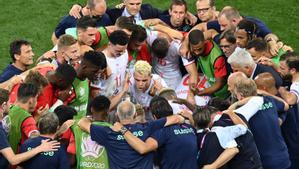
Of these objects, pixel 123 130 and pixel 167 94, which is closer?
pixel 123 130

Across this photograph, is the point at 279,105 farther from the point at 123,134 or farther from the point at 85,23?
the point at 85,23

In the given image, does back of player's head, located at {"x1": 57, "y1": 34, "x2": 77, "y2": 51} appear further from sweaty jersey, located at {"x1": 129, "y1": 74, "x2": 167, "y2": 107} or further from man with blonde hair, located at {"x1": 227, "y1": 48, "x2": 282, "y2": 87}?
man with blonde hair, located at {"x1": 227, "y1": 48, "x2": 282, "y2": 87}

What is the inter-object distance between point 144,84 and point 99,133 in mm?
1713

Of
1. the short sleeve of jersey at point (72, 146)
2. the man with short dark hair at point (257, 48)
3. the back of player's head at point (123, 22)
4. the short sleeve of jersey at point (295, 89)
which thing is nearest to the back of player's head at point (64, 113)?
the short sleeve of jersey at point (72, 146)

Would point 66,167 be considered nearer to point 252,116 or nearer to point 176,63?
point 252,116

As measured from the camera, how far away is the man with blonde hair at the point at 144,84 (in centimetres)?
887

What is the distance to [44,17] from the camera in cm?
1412

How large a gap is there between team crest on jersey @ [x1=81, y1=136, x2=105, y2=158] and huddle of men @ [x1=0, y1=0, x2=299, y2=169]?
0.04ft

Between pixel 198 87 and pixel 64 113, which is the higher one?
pixel 64 113

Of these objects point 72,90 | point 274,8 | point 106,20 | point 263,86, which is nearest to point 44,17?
point 106,20

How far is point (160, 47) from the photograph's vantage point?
955 cm

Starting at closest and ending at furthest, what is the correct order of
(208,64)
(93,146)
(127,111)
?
(127,111) < (93,146) < (208,64)

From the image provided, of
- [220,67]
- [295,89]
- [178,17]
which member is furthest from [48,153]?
[178,17]

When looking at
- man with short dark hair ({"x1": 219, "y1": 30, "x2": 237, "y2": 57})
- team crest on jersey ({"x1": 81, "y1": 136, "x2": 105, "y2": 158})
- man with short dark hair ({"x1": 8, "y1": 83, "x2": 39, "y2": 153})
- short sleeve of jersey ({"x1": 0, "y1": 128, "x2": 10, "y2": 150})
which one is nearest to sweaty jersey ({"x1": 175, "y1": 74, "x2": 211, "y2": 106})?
man with short dark hair ({"x1": 219, "y1": 30, "x2": 237, "y2": 57})
